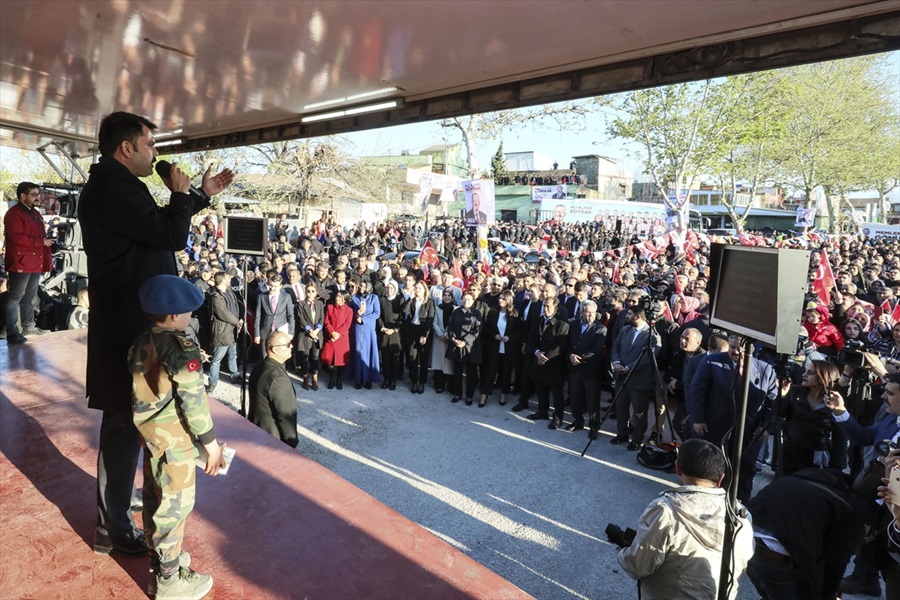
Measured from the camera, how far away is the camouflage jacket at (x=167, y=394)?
192cm

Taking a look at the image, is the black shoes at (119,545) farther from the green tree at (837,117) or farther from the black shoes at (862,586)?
the green tree at (837,117)

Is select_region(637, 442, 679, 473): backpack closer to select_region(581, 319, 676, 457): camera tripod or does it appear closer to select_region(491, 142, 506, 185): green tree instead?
select_region(581, 319, 676, 457): camera tripod

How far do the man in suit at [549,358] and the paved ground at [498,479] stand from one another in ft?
1.10

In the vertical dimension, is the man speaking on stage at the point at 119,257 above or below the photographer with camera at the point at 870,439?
above

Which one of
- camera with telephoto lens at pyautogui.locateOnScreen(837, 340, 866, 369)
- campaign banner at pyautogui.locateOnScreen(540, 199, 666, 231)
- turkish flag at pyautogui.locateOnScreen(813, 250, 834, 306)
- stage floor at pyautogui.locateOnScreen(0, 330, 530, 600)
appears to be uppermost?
campaign banner at pyautogui.locateOnScreen(540, 199, 666, 231)

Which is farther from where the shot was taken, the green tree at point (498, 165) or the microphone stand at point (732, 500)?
the green tree at point (498, 165)

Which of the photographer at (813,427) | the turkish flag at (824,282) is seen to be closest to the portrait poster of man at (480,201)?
the turkish flag at (824,282)

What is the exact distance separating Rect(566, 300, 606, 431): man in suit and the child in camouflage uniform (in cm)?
573

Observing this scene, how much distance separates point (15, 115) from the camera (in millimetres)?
6562

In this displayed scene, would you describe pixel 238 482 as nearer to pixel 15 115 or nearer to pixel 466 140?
pixel 15 115

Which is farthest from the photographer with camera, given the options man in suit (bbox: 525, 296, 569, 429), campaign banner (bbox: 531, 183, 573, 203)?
campaign banner (bbox: 531, 183, 573, 203)

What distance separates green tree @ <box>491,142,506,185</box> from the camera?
5938 centimetres

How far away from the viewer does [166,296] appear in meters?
1.93

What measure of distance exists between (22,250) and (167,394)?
5.23m
